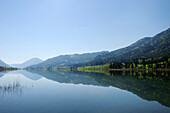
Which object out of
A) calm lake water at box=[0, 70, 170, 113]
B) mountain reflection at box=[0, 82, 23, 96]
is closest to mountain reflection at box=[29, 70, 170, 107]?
calm lake water at box=[0, 70, 170, 113]

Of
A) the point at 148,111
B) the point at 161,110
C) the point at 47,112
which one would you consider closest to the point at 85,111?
the point at 47,112

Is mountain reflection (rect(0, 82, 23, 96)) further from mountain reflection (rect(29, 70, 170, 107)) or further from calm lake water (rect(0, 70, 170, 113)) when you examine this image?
mountain reflection (rect(29, 70, 170, 107))

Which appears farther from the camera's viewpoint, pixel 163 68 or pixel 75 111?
pixel 163 68

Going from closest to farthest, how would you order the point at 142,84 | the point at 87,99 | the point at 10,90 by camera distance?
the point at 87,99
the point at 10,90
the point at 142,84

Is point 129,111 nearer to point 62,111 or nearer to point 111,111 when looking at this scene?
point 111,111

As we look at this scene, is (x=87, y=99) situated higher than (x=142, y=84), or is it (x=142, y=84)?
(x=87, y=99)

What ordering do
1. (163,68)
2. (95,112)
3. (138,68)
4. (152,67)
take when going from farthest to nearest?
(138,68)
(152,67)
(163,68)
(95,112)

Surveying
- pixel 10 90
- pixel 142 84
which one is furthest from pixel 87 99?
pixel 142 84

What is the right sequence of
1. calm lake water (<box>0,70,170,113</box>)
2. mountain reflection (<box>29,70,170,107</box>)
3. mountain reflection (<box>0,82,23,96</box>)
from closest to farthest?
calm lake water (<box>0,70,170,113</box>)
mountain reflection (<box>29,70,170,107</box>)
mountain reflection (<box>0,82,23,96</box>)

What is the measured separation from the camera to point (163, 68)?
161 metres

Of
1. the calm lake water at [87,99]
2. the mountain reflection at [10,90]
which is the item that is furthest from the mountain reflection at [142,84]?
the mountain reflection at [10,90]

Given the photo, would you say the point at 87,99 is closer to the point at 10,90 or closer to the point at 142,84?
the point at 10,90

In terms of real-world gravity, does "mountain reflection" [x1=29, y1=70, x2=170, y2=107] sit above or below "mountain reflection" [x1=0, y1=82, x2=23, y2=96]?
below

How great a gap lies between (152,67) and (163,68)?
52.8 ft
